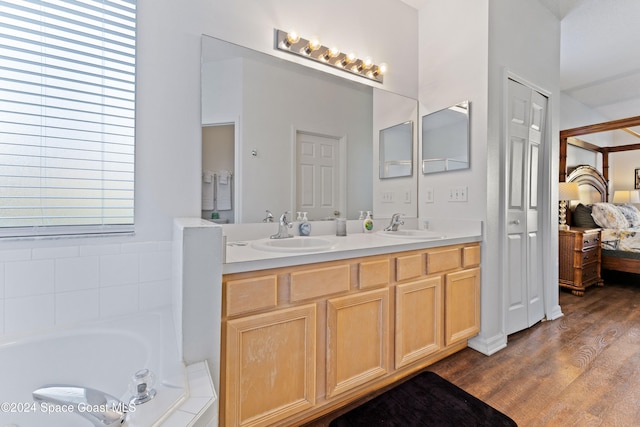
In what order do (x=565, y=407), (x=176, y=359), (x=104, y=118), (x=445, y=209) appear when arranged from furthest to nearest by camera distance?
(x=445, y=209)
(x=565, y=407)
(x=104, y=118)
(x=176, y=359)

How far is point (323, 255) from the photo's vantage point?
138 cm

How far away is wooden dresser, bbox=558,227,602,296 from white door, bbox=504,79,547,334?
113 cm

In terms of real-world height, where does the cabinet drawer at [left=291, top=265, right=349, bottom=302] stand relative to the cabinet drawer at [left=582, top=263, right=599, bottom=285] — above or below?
above

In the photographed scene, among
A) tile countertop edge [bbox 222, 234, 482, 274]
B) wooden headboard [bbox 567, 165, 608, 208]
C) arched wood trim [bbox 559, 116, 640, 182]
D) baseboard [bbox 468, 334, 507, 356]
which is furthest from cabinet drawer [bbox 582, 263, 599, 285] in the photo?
tile countertop edge [bbox 222, 234, 482, 274]

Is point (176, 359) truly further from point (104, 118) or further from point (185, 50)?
point (185, 50)

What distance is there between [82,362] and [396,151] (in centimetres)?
236

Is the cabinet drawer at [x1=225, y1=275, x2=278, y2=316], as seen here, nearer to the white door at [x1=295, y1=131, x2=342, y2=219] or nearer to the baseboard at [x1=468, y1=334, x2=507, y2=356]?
the white door at [x1=295, y1=131, x2=342, y2=219]

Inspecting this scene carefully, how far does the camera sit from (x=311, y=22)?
6.48ft

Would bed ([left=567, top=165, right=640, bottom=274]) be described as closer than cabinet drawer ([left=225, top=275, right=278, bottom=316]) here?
No

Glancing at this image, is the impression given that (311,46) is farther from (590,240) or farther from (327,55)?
(590,240)

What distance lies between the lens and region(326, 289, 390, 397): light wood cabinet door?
4.66 feet

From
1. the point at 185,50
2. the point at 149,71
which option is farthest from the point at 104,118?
the point at 185,50

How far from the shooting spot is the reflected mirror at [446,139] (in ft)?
7.22

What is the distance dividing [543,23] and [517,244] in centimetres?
199
